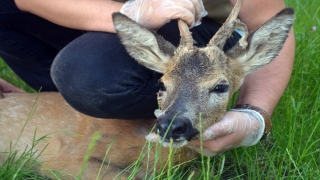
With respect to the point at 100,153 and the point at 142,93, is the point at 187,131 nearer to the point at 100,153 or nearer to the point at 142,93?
the point at 142,93

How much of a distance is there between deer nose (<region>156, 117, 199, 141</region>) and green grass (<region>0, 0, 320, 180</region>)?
0.68ft

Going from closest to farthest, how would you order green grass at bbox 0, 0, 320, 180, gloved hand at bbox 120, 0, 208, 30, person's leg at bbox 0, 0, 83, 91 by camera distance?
gloved hand at bbox 120, 0, 208, 30, green grass at bbox 0, 0, 320, 180, person's leg at bbox 0, 0, 83, 91

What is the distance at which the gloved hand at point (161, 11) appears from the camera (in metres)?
2.81

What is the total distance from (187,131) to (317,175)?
0.94 metres

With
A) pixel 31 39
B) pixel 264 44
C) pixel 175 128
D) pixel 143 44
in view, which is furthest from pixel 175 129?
pixel 31 39

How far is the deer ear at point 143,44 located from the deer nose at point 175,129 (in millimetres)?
583

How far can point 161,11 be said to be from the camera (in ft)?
9.34

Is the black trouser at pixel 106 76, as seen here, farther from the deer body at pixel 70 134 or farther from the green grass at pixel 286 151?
the green grass at pixel 286 151

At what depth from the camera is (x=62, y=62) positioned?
3.15 m

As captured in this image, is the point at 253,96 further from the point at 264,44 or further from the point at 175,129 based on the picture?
the point at 175,129

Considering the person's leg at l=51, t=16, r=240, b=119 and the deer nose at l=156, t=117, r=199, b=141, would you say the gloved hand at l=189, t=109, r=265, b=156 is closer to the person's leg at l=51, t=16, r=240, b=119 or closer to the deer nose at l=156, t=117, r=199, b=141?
the deer nose at l=156, t=117, r=199, b=141

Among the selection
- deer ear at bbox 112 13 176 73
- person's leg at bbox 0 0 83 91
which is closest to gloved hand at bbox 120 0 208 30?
deer ear at bbox 112 13 176 73

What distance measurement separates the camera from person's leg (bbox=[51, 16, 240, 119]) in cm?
308

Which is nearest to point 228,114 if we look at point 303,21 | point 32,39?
point 32,39
